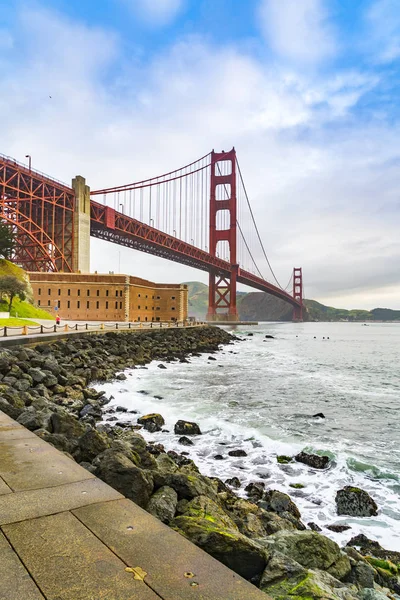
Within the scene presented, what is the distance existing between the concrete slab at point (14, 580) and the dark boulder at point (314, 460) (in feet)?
23.2

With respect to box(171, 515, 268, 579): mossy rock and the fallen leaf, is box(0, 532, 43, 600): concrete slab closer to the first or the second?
the fallen leaf

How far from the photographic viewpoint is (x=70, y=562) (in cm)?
221

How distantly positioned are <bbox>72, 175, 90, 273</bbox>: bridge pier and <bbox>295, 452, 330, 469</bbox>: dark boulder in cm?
5377

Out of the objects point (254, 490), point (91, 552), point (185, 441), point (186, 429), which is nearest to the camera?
point (91, 552)

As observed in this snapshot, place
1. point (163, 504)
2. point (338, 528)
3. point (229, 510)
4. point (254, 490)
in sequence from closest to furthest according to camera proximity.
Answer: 1. point (163, 504)
2. point (229, 510)
3. point (338, 528)
4. point (254, 490)

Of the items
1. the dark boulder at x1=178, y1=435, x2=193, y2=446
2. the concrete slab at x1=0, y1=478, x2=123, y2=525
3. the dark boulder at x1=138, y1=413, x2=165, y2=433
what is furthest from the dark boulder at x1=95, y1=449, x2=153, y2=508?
the dark boulder at x1=138, y1=413, x2=165, y2=433

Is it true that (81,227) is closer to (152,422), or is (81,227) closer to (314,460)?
(152,422)

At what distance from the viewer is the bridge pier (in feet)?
193

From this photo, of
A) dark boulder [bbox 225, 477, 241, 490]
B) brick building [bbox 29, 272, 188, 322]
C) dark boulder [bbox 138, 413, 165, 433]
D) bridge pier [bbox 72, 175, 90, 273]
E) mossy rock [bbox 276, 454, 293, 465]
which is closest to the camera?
dark boulder [bbox 225, 477, 241, 490]

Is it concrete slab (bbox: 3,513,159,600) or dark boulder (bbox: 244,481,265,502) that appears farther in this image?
dark boulder (bbox: 244,481,265,502)

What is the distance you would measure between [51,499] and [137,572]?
46.6 inches

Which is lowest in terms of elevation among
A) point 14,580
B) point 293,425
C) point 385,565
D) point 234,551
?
point 293,425

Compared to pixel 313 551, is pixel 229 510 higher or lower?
lower

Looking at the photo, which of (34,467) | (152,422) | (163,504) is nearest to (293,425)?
(152,422)
